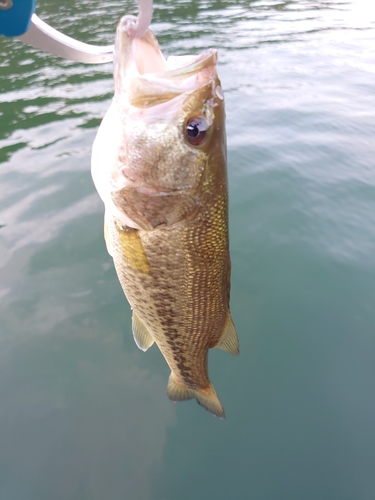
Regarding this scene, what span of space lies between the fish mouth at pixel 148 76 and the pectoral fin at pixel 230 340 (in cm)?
122

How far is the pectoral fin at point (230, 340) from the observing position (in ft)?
6.72

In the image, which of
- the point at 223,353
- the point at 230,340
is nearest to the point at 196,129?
the point at 230,340

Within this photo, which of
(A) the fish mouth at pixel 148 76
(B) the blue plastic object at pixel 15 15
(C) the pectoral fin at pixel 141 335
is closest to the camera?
(B) the blue plastic object at pixel 15 15

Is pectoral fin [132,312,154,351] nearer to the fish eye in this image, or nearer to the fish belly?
the fish belly

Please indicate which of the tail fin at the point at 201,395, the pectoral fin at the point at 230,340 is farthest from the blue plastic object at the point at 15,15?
the tail fin at the point at 201,395

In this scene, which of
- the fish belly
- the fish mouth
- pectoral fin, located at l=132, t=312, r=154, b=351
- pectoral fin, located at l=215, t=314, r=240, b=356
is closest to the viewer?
the fish mouth

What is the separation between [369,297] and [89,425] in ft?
9.91

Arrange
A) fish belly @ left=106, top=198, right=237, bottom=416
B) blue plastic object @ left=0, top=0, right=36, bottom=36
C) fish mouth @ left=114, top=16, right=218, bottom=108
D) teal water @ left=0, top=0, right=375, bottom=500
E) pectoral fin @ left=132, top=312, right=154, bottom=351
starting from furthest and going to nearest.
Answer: teal water @ left=0, top=0, right=375, bottom=500, pectoral fin @ left=132, top=312, right=154, bottom=351, fish belly @ left=106, top=198, right=237, bottom=416, fish mouth @ left=114, top=16, right=218, bottom=108, blue plastic object @ left=0, top=0, right=36, bottom=36

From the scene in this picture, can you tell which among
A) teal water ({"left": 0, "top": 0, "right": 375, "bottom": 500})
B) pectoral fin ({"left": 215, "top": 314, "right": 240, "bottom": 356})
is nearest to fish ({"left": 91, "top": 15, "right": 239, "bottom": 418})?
pectoral fin ({"left": 215, "top": 314, "right": 240, "bottom": 356})

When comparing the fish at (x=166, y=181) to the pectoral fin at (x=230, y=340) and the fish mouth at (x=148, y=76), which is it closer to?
the fish mouth at (x=148, y=76)

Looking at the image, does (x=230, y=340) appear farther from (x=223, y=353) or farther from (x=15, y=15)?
(x=15, y=15)

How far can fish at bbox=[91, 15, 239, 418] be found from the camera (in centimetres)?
146

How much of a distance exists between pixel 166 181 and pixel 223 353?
2.37 m

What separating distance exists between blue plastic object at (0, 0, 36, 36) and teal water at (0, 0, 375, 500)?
9.30ft
